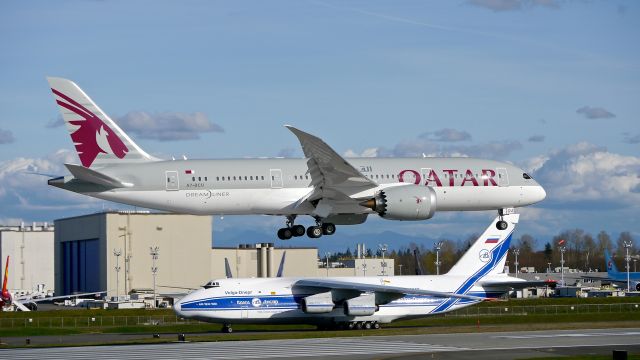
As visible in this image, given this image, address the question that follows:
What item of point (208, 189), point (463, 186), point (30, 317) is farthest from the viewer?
point (30, 317)

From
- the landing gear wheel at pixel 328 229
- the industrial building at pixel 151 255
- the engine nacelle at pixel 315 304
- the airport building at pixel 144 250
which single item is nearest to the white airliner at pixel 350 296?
the engine nacelle at pixel 315 304

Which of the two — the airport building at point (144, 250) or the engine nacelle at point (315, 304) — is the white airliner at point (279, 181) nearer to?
the engine nacelle at point (315, 304)

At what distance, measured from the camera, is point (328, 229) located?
6819 centimetres

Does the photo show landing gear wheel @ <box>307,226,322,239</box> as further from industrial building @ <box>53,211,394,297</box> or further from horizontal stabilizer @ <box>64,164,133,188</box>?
industrial building @ <box>53,211,394,297</box>

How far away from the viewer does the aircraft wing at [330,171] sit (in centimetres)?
6406

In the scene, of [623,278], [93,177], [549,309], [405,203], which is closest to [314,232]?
[405,203]

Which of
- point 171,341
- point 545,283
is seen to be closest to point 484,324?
point 545,283

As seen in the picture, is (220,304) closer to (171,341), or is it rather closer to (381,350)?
(171,341)

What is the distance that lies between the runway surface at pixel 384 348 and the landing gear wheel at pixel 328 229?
671 cm

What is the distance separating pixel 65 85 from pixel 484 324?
40158mm

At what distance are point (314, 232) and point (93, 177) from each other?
44.9 ft

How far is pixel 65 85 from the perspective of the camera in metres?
69.2

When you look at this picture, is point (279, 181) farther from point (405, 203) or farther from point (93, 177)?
point (93, 177)

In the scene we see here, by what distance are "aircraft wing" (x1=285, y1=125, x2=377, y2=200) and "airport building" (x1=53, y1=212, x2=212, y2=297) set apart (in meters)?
95.0
